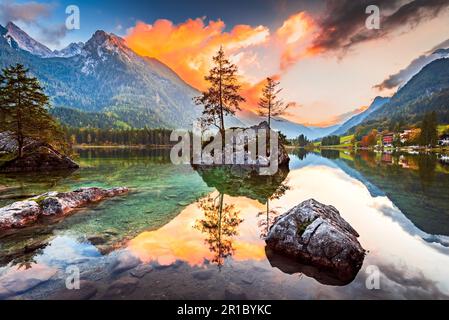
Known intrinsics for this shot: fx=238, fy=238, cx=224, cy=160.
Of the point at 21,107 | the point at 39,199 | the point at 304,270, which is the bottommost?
the point at 304,270

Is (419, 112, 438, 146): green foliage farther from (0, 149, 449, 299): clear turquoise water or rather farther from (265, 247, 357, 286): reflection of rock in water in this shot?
(265, 247, 357, 286): reflection of rock in water

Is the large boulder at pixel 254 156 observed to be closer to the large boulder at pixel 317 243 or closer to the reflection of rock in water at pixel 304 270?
the large boulder at pixel 317 243

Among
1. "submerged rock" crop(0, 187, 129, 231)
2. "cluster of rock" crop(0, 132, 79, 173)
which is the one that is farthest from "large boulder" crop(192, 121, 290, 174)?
"submerged rock" crop(0, 187, 129, 231)

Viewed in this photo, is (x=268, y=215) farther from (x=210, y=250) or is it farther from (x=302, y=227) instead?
(x=210, y=250)

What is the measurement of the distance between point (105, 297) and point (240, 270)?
12.1 ft

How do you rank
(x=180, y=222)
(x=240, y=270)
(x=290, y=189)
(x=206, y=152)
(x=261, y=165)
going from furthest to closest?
(x=206, y=152)
(x=261, y=165)
(x=290, y=189)
(x=180, y=222)
(x=240, y=270)

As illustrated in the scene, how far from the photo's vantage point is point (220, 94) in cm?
4172

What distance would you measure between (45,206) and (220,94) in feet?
109

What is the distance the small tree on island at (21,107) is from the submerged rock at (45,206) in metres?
23.3

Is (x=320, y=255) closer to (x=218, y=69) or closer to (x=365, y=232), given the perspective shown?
(x=365, y=232)

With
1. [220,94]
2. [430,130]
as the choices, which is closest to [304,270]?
[220,94]
